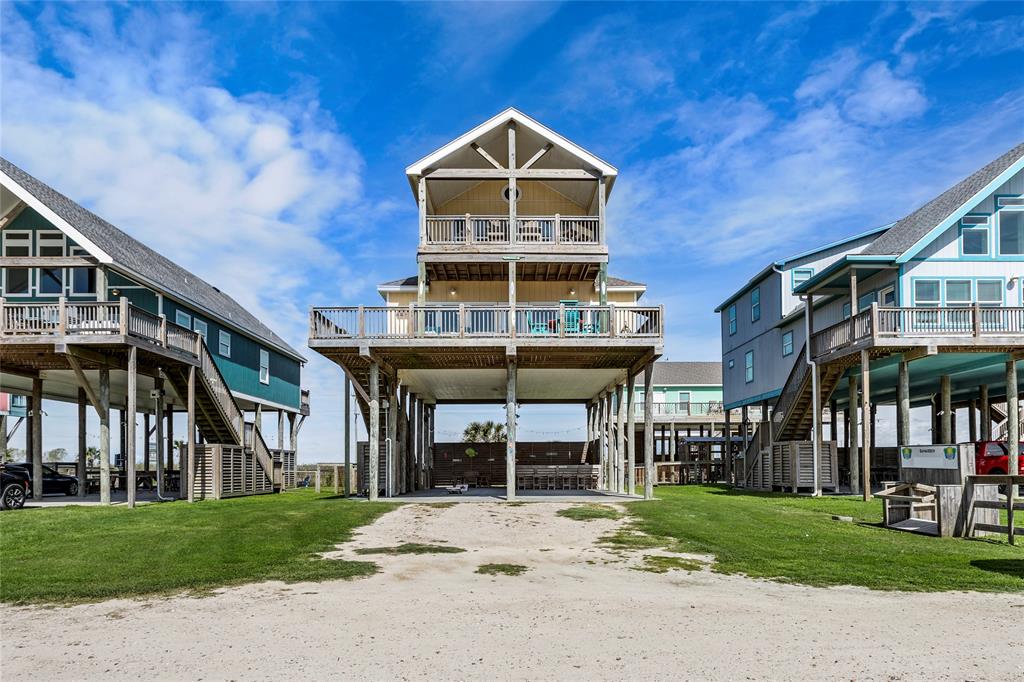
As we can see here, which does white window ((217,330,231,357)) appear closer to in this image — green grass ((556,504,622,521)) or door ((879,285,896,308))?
green grass ((556,504,622,521))

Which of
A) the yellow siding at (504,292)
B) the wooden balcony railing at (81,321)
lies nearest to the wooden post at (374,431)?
the yellow siding at (504,292)

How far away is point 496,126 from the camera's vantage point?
2478 centimetres

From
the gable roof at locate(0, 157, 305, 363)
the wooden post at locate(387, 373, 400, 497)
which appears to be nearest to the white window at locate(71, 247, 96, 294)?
the gable roof at locate(0, 157, 305, 363)

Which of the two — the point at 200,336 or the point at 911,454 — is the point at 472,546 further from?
the point at 200,336

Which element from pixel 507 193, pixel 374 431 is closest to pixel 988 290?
pixel 507 193

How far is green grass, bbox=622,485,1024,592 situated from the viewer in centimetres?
1029

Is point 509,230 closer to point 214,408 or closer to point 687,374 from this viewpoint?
point 214,408

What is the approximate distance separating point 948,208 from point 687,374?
3577 centimetres

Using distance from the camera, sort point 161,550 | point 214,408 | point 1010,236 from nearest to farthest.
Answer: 1. point 161,550
2. point 1010,236
3. point 214,408

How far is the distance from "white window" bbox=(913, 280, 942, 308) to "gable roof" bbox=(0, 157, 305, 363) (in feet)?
82.4

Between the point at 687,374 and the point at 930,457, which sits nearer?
the point at 930,457

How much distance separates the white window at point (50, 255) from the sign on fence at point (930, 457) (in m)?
26.2

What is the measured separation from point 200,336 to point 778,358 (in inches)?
938

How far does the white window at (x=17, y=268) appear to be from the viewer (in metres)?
25.0
